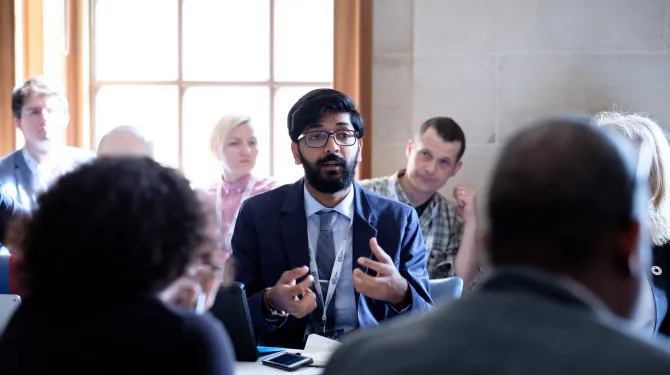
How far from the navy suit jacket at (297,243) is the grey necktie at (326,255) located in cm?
5

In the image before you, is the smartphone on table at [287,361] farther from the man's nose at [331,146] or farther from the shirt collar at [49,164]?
the shirt collar at [49,164]

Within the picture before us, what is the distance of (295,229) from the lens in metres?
2.62

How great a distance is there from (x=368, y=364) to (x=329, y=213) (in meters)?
1.74

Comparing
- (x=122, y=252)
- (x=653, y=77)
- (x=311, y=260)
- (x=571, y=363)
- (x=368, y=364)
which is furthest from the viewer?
(x=653, y=77)

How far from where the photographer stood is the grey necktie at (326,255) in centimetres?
251

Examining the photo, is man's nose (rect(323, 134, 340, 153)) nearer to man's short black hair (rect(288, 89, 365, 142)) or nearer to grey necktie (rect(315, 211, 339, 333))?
man's short black hair (rect(288, 89, 365, 142))

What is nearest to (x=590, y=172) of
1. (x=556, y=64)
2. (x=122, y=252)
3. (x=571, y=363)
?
(x=571, y=363)

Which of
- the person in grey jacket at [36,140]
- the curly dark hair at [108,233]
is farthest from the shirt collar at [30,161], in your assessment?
the curly dark hair at [108,233]

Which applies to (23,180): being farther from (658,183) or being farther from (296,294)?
(658,183)

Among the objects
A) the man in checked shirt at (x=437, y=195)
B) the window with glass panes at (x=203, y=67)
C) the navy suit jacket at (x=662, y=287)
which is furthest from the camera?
the window with glass panes at (x=203, y=67)

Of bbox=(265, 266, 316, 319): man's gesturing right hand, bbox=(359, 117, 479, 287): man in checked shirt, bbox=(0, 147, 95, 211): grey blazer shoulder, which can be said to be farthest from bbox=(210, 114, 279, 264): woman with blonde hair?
bbox=(265, 266, 316, 319): man's gesturing right hand

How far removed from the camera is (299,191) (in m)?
2.71

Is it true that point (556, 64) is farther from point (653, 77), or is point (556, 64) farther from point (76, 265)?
point (76, 265)

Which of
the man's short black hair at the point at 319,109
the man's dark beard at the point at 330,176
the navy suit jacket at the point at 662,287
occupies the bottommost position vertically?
the navy suit jacket at the point at 662,287
